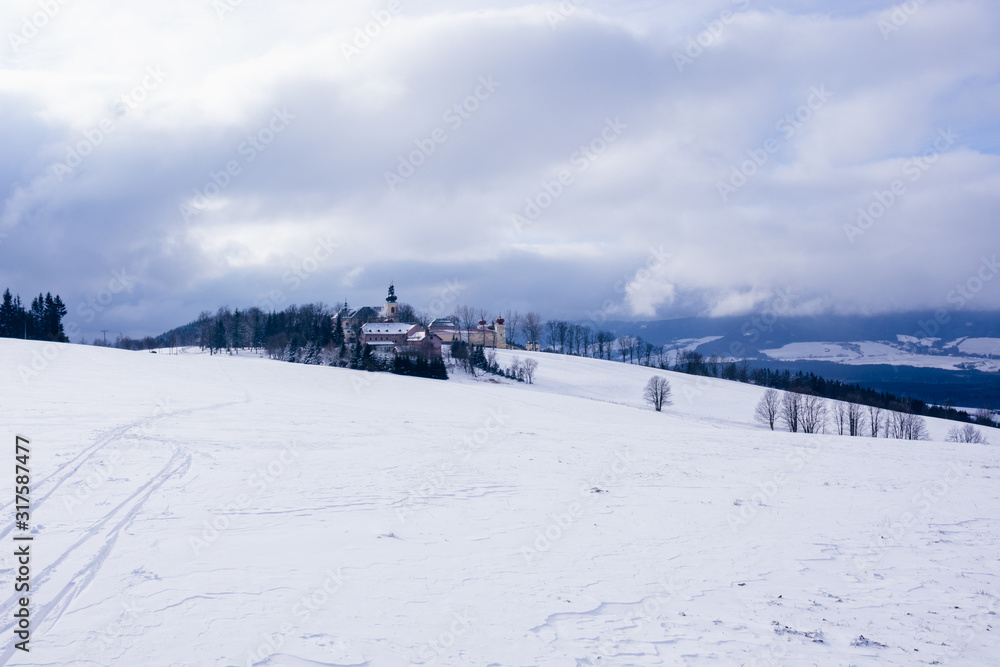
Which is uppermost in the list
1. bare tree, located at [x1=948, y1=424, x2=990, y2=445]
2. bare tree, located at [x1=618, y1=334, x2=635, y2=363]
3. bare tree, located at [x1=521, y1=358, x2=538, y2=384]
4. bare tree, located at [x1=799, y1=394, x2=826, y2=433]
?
bare tree, located at [x1=618, y1=334, x2=635, y2=363]

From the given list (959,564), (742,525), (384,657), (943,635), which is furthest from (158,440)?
(959,564)

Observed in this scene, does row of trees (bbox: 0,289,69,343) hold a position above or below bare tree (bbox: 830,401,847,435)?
above

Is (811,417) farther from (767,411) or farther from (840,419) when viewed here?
(767,411)

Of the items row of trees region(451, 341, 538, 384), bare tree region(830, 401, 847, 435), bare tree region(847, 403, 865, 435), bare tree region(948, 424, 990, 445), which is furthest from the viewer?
row of trees region(451, 341, 538, 384)

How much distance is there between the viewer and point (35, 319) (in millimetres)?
98500

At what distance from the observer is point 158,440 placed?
59.8 ft

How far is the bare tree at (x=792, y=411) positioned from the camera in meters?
62.8

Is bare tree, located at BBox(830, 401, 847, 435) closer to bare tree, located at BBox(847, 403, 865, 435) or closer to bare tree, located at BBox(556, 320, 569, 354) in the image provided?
bare tree, located at BBox(847, 403, 865, 435)

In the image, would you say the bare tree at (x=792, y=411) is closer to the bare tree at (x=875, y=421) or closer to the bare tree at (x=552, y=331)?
the bare tree at (x=875, y=421)
